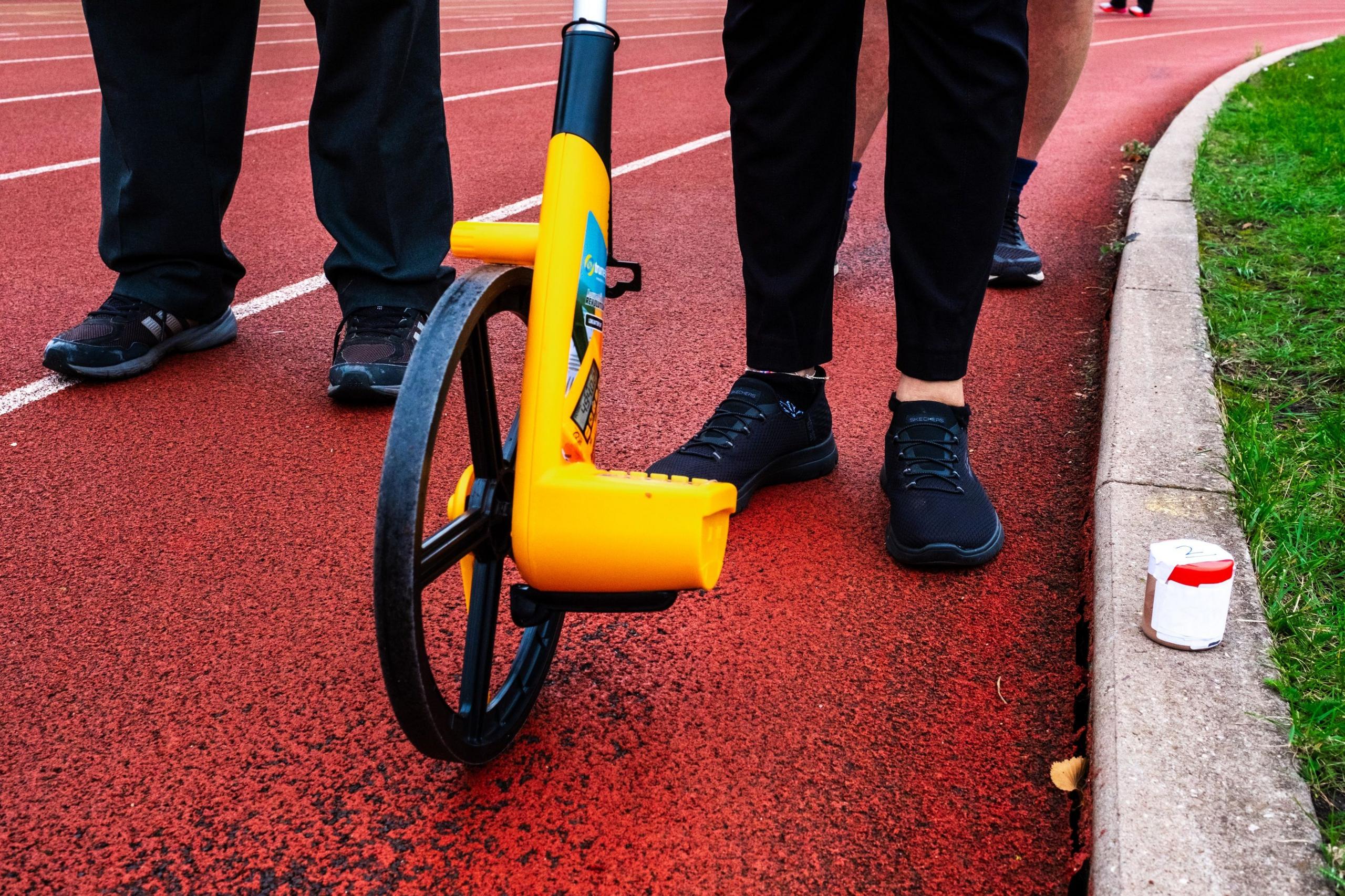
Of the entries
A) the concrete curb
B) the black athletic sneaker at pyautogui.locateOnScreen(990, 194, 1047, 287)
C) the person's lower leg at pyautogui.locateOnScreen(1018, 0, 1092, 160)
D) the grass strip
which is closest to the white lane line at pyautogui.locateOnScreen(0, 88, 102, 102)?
the black athletic sneaker at pyautogui.locateOnScreen(990, 194, 1047, 287)

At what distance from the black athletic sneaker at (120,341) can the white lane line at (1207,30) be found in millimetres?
10467

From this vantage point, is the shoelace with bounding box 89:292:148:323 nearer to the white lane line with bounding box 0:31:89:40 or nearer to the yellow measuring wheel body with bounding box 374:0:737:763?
the yellow measuring wheel body with bounding box 374:0:737:763

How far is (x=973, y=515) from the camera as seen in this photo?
195 centimetres

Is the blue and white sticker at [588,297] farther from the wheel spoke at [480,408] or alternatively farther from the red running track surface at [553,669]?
the red running track surface at [553,669]

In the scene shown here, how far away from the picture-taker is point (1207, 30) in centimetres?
1639

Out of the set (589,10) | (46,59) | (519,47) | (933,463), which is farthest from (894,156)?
(519,47)

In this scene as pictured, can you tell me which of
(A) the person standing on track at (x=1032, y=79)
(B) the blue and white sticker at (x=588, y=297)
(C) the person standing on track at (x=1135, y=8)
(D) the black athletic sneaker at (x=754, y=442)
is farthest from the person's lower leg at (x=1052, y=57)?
(C) the person standing on track at (x=1135, y=8)

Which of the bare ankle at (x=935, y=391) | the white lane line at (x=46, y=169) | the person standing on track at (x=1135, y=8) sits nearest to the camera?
the bare ankle at (x=935, y=391)

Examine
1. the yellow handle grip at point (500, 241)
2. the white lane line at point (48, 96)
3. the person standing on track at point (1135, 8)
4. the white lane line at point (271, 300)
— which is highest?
the yellow handle grip at point (500, 241)

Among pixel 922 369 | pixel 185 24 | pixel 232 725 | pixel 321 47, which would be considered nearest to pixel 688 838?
pixel 232 725

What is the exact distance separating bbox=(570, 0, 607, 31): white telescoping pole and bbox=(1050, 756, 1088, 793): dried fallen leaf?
46.1 inches

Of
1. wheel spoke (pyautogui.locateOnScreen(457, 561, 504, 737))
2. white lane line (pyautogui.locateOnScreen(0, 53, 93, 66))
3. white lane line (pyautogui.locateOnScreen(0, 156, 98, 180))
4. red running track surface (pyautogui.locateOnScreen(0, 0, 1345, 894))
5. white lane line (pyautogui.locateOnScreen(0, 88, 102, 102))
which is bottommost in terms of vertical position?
white lane line (pyautogui.locateOnScreen(0, 53, 93, 66))

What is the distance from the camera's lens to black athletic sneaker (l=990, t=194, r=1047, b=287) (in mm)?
3465

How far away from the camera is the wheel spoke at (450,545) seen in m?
1.17
